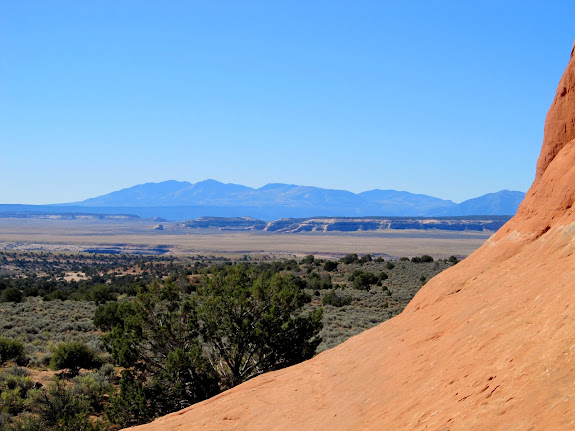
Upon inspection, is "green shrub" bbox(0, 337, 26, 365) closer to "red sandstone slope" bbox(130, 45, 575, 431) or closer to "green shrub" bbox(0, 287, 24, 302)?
"red sandstone slope" bbox(130, 45, 575, 431)

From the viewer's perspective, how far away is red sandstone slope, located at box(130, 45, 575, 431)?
591 cm

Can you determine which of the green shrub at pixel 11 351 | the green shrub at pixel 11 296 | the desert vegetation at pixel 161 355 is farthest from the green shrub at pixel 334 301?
the green shrub at pixel 11 296

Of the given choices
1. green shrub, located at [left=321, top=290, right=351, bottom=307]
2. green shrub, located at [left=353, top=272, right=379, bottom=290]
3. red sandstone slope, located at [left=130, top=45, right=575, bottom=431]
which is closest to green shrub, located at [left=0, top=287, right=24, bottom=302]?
green shrub, located at [left=321, top=290, right=351, bottom=307]

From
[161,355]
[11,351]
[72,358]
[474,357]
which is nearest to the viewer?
[474,357]

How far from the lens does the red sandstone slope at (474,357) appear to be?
5910 mm

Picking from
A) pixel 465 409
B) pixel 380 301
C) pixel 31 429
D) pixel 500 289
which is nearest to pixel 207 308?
pixel 31 429

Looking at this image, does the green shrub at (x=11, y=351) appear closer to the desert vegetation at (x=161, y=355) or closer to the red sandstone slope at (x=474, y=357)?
the desert vegetation at (x=161, y=355)

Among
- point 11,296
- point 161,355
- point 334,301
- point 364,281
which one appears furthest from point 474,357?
point 364,281

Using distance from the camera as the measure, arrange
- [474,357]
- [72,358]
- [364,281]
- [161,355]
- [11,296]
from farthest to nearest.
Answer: [364,281] → [11,296] → [72,358] → [161,355] → [474,357]

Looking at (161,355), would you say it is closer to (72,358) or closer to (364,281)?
(72,358)

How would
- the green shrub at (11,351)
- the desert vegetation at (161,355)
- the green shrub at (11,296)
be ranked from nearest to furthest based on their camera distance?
1. the desert vegetation at (161,355)
2. the green shrub at (11,351)
3. the green shrub at (11,296)

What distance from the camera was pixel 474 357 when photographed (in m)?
7.43

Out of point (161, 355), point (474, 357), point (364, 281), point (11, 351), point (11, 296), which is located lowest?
point (11, 296)

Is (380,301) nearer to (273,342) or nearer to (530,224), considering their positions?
(273,342)
